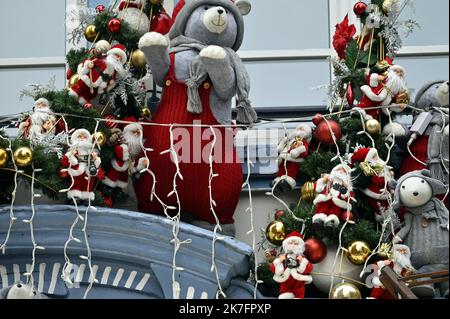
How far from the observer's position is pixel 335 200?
7.21 meters

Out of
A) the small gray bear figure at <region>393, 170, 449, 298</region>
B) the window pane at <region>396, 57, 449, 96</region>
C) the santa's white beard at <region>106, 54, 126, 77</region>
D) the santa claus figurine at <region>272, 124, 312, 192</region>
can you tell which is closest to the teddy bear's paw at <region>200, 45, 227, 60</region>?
the santa's white beard at <region>106, 54, 126, 77</region>

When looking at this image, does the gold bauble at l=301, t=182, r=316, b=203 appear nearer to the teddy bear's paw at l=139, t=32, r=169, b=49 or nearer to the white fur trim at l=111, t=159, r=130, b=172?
the white fur trim at l=111, t=159, r=130, b=172

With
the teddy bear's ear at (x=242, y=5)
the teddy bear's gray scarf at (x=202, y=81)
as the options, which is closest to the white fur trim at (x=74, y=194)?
the teddy bear's gray scarf at (x=202, y=81)

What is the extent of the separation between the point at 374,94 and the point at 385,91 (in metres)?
0.06

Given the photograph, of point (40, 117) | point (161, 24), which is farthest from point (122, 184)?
point (161, 24)

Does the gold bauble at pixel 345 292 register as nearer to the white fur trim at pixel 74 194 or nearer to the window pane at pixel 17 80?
the white fur trim at pixel 74 194

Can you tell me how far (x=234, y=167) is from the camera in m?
7.47

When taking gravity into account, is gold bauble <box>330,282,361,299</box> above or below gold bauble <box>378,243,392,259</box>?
below

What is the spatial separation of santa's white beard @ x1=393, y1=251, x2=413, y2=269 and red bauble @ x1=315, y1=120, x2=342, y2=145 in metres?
0.79

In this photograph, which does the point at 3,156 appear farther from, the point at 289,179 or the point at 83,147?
the point at 289,179

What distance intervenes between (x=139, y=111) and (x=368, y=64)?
1.17m

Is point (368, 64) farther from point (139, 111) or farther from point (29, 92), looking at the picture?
point (29, 92)

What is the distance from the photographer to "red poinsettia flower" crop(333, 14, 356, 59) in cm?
787
